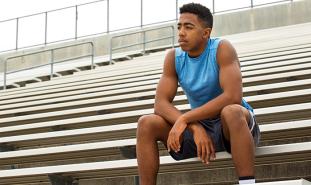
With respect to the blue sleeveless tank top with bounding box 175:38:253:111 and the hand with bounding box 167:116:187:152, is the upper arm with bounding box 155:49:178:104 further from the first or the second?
the hand with bounding box 167:116:187:152

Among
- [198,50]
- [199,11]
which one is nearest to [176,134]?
[198,50]

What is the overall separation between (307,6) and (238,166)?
679 cm

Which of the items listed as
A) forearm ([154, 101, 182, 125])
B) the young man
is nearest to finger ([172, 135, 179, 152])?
the young man

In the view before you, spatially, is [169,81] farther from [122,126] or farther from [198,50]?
[122,126]

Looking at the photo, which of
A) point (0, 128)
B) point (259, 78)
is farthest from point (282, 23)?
point (0, 128)

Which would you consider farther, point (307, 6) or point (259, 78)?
point (307, 6)

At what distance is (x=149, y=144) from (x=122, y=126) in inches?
42.3

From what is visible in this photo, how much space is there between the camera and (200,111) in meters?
2.22

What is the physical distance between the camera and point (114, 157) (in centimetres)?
309

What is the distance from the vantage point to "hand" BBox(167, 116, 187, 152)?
219 centimetres

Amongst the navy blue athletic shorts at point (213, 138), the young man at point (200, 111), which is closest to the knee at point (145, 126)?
the young man at point (200, 111)

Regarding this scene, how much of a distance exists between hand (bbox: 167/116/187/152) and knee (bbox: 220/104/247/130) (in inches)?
6.0

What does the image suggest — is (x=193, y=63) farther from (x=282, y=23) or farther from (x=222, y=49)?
(x=282, y=23)

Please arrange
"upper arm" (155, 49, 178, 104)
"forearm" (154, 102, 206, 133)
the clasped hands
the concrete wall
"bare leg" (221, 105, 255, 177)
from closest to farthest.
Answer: "bare leg" (221, 105, 255, 177), the clasped hands, "forearm" (154, 102, 206, 133), "upper arm" (155, 49, 178, 104), the concrete wall
